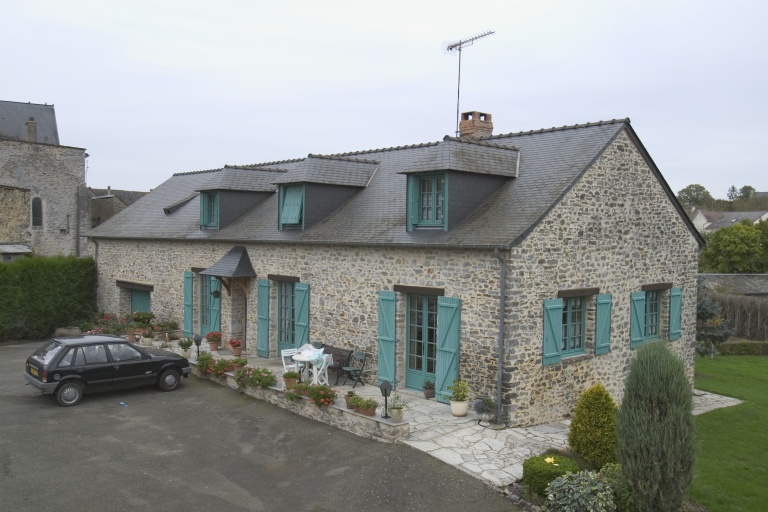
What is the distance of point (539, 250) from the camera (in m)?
11.8

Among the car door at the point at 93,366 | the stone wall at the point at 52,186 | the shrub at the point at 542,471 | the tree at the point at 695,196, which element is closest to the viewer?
the shrub at the point at 542,471

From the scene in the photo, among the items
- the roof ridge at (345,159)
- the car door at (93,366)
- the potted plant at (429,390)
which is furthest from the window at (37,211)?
the potted plant at (429,390)

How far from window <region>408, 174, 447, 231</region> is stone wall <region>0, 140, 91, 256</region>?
25795mm

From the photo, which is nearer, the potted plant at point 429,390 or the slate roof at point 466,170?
the slate roof at point 466,170

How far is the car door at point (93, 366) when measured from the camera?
1293 centimetres

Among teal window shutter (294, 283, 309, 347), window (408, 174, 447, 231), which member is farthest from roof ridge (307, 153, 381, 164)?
window (408, 174, 447, 231)

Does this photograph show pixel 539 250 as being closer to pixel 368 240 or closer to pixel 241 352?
pixel 368 240

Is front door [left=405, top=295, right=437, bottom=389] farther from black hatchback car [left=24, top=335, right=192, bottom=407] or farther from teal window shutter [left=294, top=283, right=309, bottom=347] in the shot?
black hatchback car [left=24, top=335, right=192, bottom=407]

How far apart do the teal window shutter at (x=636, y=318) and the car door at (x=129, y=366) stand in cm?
1109

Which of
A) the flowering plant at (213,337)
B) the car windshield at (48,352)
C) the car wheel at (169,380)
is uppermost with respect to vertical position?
the car windshield at (48,352)

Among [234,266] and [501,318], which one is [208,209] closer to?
[234,266]

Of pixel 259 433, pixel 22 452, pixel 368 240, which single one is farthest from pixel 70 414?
pixel 368 240

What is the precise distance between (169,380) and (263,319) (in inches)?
133

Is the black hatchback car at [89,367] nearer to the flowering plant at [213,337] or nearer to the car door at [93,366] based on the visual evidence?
the car door at [93,366]
